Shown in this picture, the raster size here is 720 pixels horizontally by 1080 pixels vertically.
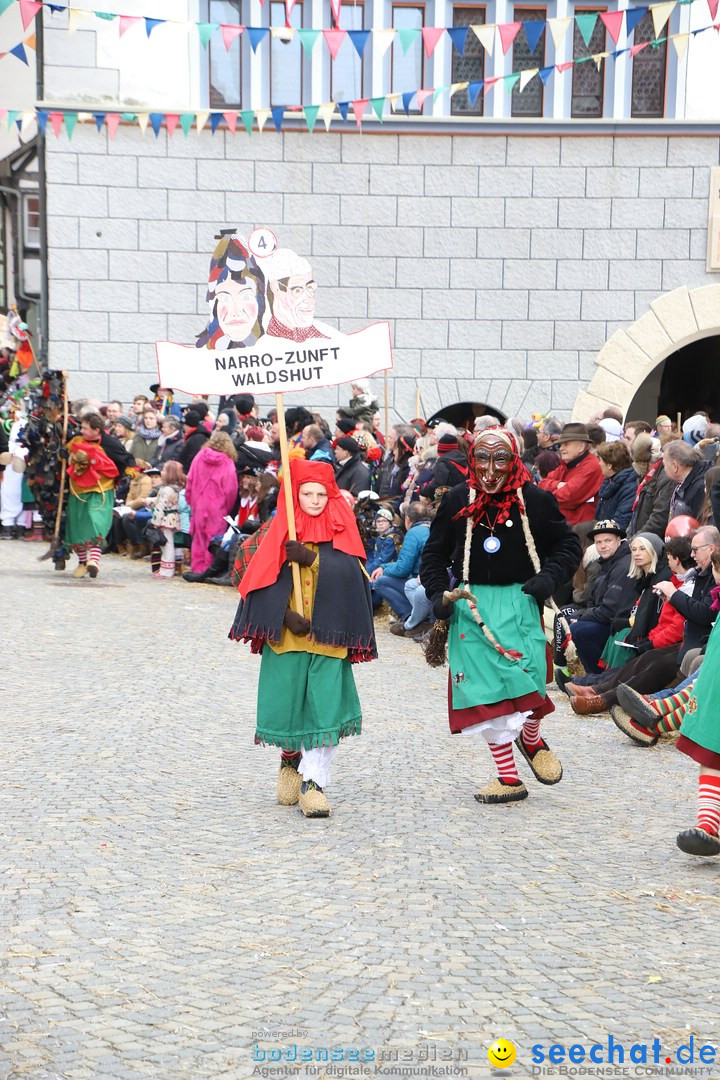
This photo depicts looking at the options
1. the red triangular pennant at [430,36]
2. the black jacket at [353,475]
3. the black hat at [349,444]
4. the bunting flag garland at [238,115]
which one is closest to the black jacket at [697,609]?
the black jacket at [353,475]

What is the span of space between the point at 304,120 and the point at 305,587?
14006 millimetres

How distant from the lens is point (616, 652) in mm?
9750

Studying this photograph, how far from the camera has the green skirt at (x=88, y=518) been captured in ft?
51.4

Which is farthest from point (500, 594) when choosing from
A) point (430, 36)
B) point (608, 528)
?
point (430, 36)

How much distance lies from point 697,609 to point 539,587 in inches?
76.7

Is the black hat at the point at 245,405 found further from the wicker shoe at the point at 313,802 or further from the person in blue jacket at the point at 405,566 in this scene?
the wicker shoe at the point at 313,802

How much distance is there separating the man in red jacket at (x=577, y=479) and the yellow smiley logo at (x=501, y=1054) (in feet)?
27.2

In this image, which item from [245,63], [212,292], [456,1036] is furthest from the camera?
[245,63]

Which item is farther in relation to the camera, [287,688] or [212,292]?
[212,292]

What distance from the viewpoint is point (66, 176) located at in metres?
19.5

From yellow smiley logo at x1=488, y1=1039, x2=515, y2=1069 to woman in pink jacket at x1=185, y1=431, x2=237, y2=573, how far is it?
A: 40.2ft

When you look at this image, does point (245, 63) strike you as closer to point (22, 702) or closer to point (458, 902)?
point (22, 702)

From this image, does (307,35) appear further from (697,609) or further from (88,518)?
(697,609)

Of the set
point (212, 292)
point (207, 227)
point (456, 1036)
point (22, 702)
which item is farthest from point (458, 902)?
point (207, 227)
